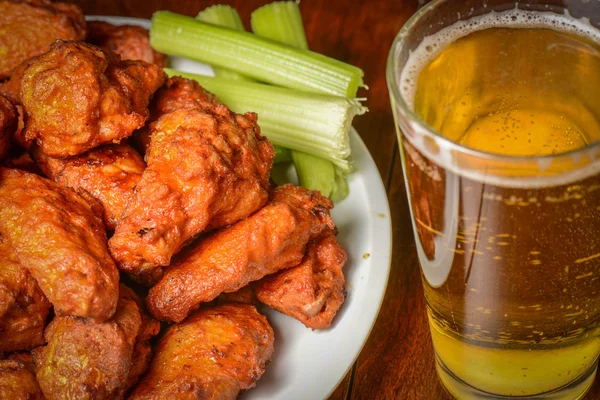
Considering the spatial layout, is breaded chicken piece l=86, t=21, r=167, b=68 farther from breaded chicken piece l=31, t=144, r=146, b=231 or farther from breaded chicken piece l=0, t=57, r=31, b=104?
breaded chicken piece l=31, t=144, r=146, b=231

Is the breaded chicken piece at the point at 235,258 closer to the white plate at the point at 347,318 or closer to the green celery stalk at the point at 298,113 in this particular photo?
the white plate at the point at 347,318

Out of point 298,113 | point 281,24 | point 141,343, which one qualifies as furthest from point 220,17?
point 141,343

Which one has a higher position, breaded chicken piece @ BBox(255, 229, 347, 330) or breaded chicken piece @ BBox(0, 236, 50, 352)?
breaded chicken piece @ BBox(0, 236, 50, 352)

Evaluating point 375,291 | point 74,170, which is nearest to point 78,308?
point 74,170

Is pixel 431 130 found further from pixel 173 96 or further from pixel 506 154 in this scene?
pixel 173 96

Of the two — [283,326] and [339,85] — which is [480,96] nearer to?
[283,326]

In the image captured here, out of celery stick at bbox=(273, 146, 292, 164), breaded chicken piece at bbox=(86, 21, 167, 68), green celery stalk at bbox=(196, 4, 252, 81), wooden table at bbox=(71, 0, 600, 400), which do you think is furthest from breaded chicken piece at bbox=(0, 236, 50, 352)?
green celery stalk at bbox=(196, 4, 252, 81)
